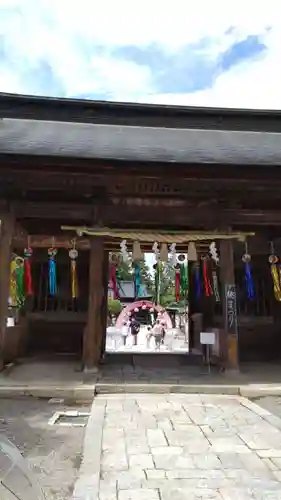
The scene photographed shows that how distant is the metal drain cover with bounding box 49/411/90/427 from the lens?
5411mm

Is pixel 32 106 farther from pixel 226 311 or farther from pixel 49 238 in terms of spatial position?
pixel 226 311

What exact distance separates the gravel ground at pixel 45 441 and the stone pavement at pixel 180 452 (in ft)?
0.60

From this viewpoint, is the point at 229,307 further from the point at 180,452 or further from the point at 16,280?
the point at 16,280

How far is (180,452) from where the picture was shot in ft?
13.5

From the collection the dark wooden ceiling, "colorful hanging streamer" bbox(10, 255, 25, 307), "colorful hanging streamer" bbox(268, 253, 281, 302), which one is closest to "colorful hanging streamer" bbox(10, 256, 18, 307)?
"colorful hanging streamer" bbox(10, 255, 25, 307)

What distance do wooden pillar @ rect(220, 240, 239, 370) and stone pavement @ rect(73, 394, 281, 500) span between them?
169cm

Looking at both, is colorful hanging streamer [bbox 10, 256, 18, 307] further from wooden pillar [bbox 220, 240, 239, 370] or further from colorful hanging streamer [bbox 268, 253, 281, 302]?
colorful hanging streamer [bbox 268, 253, 281, 302]

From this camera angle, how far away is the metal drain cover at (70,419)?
5.41m

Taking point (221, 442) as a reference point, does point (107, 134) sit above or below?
above

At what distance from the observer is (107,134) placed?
1018 cm

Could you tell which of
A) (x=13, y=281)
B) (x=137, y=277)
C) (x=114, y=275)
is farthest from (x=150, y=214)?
(x=13, y=281)

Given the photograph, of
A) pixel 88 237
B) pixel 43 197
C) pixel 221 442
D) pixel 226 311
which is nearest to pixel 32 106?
pixel 43 197

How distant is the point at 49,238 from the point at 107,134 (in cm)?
320

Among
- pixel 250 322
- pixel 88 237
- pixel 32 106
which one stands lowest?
pixel 250 322
